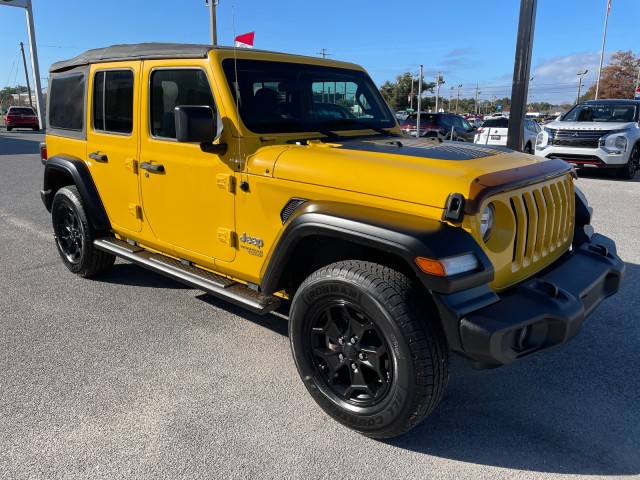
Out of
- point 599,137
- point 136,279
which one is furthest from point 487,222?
point 599,137

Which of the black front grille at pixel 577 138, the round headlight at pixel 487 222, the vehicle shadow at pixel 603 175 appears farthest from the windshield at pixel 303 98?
the vehicle shadow at pixel 603 175

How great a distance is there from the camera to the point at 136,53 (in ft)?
12.4

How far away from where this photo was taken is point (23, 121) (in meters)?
29.8

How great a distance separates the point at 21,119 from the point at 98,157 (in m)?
30.4

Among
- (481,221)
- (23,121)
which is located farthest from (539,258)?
(23,121)

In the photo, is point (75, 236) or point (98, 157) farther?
point (75, 236)

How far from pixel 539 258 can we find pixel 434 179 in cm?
90

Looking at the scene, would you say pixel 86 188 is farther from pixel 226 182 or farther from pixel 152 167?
pixel 226 182

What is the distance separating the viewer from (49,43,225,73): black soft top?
3354 mm

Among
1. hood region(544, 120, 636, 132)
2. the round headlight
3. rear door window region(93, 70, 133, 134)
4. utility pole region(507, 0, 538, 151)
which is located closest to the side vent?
the round headlight

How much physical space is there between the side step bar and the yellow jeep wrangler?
0.02 m

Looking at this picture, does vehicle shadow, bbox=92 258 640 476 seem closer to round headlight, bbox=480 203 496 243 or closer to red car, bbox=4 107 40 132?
round headlight, bbox=480 203 496 243

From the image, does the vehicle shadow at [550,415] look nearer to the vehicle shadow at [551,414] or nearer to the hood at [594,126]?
the vehicle shadow at [551,414]

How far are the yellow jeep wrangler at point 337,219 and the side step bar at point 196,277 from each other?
0.02 metres
